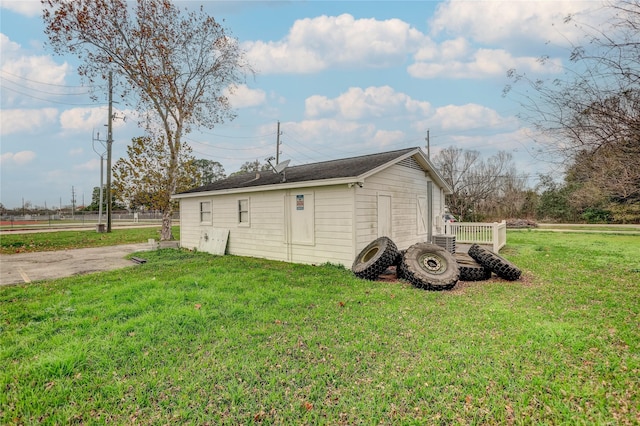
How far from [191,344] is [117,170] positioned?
50.8 ft

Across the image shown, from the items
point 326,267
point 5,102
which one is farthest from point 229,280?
point 5,102

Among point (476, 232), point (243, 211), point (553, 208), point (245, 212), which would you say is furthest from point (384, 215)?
point (553, 208)

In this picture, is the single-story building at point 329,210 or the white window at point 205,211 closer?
the single-story building at point 329,210

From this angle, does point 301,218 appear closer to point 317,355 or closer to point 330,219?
point 330,219

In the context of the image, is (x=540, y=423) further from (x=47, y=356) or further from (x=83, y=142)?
(x=83, y=142)

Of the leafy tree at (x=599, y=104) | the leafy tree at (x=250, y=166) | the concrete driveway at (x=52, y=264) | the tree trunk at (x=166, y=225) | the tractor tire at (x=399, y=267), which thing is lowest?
the concrete driveway at (x=52, y=264)

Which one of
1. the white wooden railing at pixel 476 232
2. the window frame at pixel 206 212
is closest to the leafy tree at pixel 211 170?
the window frame at pixel 206 212

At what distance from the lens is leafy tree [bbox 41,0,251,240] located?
1430 centimetres

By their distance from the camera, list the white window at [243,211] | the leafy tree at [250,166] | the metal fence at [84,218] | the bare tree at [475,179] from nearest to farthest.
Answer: the white window at [243,211], the bare tree at [475,179], the metal fence at [84,218], the leafy tree at [250,166]

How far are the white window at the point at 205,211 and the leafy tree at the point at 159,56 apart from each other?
4499mm

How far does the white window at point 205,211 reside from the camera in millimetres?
12247

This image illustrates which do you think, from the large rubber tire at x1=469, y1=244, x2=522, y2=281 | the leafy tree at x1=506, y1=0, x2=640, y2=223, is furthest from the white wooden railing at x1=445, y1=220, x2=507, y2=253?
the leafy tree at x1=506, y1=0, x2=640, y2=223

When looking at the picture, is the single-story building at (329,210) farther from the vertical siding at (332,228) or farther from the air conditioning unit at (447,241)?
the air conditioning unit at (447,241)

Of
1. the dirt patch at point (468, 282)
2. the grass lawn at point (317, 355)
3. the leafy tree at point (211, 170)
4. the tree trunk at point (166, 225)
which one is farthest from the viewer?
the leafy tree at point (211, 170)
